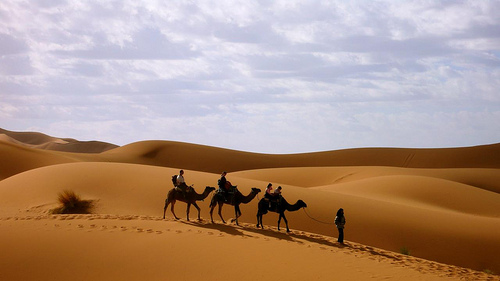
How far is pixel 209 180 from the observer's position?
96.2 feet

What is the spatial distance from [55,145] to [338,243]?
478 ft

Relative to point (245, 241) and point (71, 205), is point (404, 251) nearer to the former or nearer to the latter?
point (245, 241)

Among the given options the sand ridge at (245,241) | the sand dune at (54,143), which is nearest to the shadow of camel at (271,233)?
the sand ridge at (245,241)

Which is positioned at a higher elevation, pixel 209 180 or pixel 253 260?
pixel 209 180

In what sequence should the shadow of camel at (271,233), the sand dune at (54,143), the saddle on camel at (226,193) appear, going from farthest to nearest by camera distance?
the sand dune at (54,143) → the saddle on camel at (226,193) → the shadow of camel at (271,233)

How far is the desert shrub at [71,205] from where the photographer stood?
23723 millimetres

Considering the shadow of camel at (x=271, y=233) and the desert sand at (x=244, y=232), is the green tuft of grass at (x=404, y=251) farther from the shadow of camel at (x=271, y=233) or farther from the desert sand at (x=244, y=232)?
the shadow of camel at (x=271, y=233)

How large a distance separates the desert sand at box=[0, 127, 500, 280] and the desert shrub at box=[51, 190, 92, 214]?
68cm

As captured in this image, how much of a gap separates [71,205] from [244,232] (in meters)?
10.0

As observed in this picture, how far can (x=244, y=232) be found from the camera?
56.6 feet

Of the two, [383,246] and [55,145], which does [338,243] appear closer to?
[383,246]

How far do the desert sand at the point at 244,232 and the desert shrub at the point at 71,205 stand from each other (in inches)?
26.6

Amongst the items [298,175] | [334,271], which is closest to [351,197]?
[334,271]

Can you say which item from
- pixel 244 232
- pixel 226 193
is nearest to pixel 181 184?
pixel 226 193
